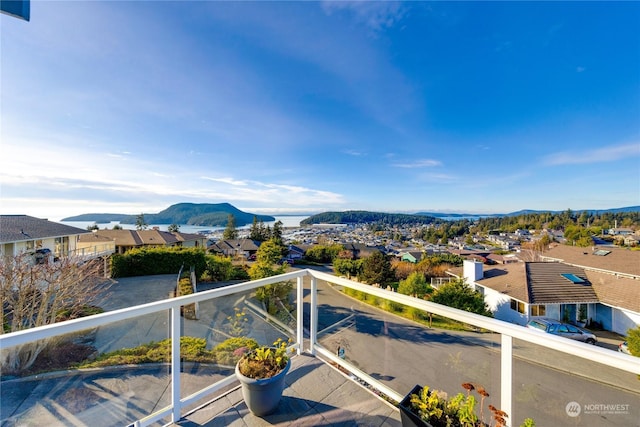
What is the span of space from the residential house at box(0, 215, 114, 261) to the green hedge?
1909 millimetres

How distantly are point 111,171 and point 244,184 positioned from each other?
9.35 metres

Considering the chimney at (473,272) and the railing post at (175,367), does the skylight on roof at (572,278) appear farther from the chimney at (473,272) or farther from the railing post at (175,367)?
the railing post at (175,367)

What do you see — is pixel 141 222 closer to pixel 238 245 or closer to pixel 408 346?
pixel 238 245

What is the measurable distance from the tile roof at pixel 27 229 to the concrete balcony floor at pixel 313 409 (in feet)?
53.5

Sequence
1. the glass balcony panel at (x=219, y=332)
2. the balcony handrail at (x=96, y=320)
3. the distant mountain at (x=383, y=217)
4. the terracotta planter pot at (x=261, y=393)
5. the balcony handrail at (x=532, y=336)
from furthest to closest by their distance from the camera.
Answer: the distant mountain at (x=383, y=217) → the glass balcony panel at (x=219, y=332) → the terracotta planter pot at (x=261, y=393) → the balcony handrail at (x=96, y=320) → the balcony handrail at (x=532, y=336)

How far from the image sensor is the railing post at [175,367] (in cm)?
175

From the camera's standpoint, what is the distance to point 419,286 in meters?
13.5

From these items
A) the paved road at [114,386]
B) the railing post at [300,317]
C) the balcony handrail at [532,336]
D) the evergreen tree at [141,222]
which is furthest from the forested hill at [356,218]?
the balcony handrail at [532,336]

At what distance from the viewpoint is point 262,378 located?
177 centimetres

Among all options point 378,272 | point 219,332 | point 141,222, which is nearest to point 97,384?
point 219,332

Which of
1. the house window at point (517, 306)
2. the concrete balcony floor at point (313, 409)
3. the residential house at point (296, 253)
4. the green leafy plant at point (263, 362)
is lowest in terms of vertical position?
the residential house at point (296, 253)

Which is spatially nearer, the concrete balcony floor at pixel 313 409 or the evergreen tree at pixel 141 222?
the concrete balcony floor at pixel 313 409

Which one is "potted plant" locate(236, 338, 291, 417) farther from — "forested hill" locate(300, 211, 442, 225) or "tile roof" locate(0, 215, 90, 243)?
"forested hill" locate(300, 211, 442, 225)

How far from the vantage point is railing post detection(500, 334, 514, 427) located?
1344mm
